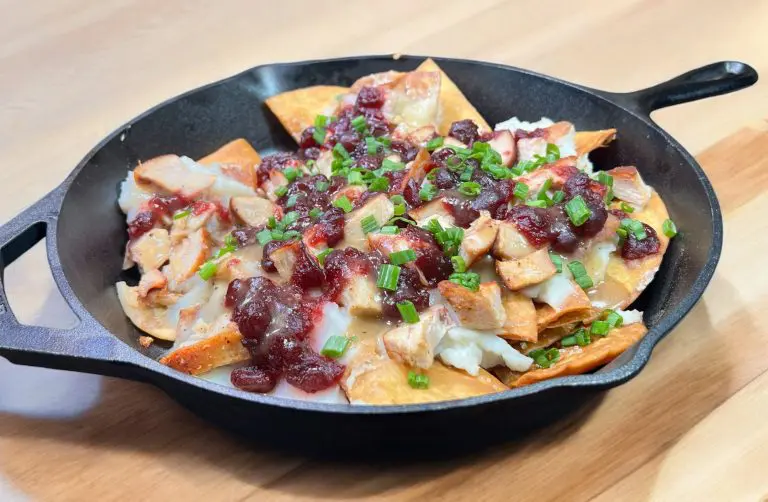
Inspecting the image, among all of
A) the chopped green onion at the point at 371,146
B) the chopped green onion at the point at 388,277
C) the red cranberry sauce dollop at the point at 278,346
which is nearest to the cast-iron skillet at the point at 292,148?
the red cranberry sauce dollop at the point at 278,346

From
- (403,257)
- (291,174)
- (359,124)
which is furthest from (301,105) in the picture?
(403,257)

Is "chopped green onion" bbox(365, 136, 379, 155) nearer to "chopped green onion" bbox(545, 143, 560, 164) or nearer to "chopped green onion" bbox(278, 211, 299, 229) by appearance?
"chopped green onion" bbox(278, 211, 299, 229)

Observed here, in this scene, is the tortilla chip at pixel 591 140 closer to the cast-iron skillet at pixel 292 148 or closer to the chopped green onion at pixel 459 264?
the cast-iron skillet at pixel 292 148

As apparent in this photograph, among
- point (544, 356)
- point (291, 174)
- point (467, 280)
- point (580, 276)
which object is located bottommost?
point (544, 356)

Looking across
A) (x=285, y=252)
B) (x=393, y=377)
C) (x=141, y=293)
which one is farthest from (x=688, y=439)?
A: (x=141, y=293)

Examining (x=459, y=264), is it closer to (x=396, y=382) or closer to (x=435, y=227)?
(x=435, y=227)

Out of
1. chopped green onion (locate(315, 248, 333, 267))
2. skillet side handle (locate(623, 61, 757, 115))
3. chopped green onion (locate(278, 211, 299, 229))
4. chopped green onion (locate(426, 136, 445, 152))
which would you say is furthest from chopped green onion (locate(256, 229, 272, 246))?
skillet side handle (locate(623, 61, 757, 115))
